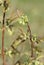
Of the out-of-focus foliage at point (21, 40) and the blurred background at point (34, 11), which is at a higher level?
the out-of-focus foliage at point (21, 40)

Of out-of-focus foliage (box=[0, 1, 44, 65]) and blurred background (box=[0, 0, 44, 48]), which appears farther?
blurred background (box=[0, 0, 44, 48])

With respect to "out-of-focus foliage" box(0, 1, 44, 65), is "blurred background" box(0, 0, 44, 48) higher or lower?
lower

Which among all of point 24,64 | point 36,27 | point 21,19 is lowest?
point 36,27

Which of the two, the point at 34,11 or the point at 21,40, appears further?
the point at 34,11

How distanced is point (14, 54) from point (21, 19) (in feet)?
0.78

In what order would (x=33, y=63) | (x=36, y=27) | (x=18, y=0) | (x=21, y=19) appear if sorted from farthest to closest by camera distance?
(x=18, y=0), (x=36, y=27), (x=33, y=63), (x=21, y=19)

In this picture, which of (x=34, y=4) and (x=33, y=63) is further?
(x=34, y=4)

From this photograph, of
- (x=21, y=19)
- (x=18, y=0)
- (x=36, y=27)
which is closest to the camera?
(x=21, y=19)

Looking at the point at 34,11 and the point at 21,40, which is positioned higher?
the point at 21,40

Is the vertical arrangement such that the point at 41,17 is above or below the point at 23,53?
below

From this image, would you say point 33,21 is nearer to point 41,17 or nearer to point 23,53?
point 41,17

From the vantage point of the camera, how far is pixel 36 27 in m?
4.26

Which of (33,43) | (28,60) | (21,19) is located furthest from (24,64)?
(21,19)

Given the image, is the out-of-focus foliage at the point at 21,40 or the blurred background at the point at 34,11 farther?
the blurred background at the point at 34,11
